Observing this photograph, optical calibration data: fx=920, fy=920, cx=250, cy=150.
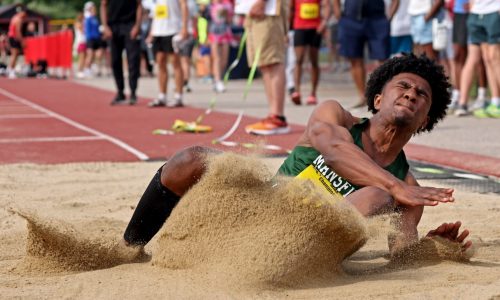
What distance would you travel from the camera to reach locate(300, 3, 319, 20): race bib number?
12461mm

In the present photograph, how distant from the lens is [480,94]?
11.0 metres

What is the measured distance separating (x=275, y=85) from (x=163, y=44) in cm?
376

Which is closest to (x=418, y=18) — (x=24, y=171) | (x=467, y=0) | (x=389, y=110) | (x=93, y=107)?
(x=467, y=0)

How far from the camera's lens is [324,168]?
150 inches

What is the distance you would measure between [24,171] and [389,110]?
11.6ft

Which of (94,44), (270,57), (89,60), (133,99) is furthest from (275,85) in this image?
(89,60)

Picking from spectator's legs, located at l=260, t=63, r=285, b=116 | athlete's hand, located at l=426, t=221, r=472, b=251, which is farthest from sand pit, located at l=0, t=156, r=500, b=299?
spectator's legs, located at l=260, t=63, r=285, b=116

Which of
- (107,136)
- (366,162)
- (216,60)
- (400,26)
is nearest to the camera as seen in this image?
(366,162)

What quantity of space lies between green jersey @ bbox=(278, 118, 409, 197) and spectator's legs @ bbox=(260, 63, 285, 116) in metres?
4.88

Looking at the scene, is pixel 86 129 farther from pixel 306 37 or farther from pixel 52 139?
pixel 306 37

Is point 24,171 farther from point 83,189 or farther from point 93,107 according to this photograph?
point 93,107

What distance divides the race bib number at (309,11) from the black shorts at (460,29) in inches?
87.2

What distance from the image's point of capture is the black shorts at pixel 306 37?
→ 12.5 meters

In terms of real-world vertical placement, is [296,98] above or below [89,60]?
above
